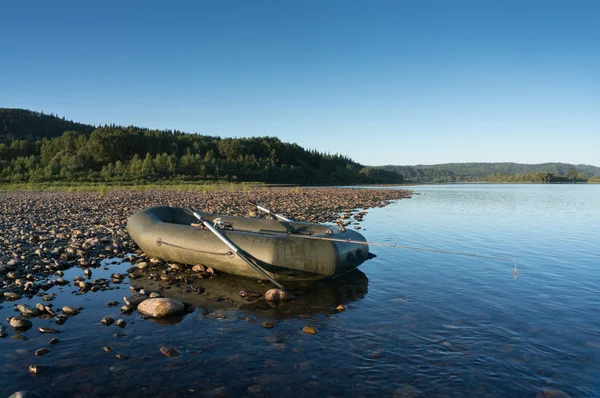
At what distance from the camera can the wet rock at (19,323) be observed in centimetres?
574

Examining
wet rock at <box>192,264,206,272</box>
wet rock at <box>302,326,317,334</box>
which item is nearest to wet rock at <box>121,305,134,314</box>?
wet rock at <box>192,264,206,272</box>

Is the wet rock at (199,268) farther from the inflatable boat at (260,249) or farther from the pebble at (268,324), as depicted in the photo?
the pebble at (268,324)

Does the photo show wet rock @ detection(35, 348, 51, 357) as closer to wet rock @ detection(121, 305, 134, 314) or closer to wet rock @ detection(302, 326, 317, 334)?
wet rock @ detection(121, 305, 134, 314)

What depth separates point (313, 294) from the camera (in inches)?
303

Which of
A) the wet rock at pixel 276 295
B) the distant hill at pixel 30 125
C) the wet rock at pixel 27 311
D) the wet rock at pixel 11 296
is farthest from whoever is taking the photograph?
the distant hill at pixel 30 125

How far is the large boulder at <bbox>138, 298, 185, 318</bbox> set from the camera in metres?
6.38

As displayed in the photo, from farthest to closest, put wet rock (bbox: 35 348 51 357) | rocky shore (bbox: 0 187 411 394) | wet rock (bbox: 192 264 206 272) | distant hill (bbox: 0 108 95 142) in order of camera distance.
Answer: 1. distant hill (bbox: 0 108 95 142)
2. wet rock (bbox: 192 264 206 272)
3. rocky shore (bbox: 0 187 411 394)
4. wet rock (bbox: 35 348 51 357)

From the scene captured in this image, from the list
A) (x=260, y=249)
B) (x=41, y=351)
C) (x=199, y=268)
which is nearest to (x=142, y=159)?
(x=199, y=268)

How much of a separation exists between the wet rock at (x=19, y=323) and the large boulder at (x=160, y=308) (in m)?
1.55

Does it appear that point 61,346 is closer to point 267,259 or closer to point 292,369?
point 292,369

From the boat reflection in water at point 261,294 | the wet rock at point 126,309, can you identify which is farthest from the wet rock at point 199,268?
the wet rock at point 126,309

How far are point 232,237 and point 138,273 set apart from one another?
2400 millimetres

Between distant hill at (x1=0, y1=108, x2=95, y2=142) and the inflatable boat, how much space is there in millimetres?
155968

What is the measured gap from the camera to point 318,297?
754 cm
